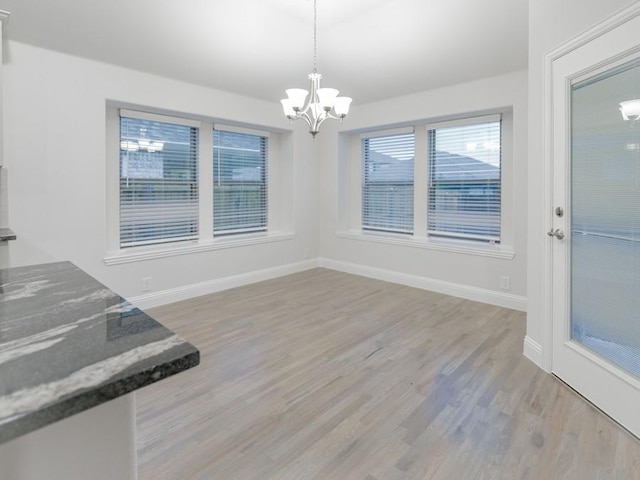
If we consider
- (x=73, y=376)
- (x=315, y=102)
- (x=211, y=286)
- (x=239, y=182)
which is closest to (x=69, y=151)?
(x=211, y=286)

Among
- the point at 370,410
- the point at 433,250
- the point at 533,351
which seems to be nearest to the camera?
the point at 370,410

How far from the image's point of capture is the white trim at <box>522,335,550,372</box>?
2.78 metres

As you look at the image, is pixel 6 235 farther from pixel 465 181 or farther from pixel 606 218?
pixel 465 181

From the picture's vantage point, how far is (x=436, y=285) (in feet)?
16.1

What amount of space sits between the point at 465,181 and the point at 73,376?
4.83 m

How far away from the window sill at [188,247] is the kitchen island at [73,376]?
Answer: 3299 mm

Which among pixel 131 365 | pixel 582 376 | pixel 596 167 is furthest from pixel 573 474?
pixel 131 365

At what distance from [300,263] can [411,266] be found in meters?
1.78

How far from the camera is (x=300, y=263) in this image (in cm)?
607

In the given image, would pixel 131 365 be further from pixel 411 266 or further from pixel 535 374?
pixel 411 266

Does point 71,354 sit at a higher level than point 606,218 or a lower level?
lower

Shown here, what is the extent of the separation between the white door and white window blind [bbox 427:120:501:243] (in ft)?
6.68

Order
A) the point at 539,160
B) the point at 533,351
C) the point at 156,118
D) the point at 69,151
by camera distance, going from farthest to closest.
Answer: the point at 156,118
the point at 69,151
the point at 533,351
the point at 539,160

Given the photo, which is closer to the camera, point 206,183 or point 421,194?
point 206,183
